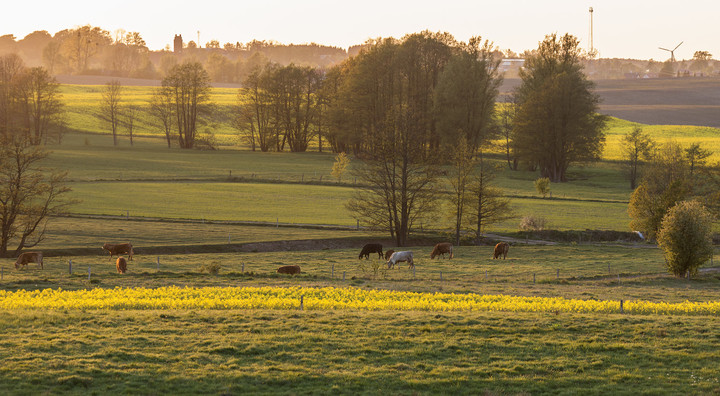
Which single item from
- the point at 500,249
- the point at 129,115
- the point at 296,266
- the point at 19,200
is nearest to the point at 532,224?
the point at 500,249

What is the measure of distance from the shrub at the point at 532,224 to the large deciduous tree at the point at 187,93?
283 feet

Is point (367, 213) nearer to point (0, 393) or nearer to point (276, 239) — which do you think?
point (276, 239)

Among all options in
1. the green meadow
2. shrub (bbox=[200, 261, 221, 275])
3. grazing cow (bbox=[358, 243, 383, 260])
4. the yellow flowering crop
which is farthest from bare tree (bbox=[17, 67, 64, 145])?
the yellow flowering crop

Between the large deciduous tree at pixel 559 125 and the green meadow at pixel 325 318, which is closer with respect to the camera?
the green meadow at pixel 325 318

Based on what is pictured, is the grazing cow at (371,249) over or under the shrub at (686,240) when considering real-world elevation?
under

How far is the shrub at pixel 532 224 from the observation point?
208ft

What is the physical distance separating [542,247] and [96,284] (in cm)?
3430

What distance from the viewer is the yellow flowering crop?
2844cm

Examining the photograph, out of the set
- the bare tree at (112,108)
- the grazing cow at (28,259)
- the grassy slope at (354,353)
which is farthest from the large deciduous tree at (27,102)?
the grassy slope at (354,353)

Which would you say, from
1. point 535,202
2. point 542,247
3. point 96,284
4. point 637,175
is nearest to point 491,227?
point 542,247

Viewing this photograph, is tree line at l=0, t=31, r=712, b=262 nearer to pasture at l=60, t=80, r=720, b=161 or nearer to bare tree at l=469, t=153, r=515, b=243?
pasture at l=60, t=80, r=720, b=161

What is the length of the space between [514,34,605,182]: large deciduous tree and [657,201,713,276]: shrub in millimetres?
60406

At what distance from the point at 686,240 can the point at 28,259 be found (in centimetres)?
3922

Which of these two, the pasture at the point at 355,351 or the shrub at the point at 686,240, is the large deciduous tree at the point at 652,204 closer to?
the shrub at the point at 686,240
